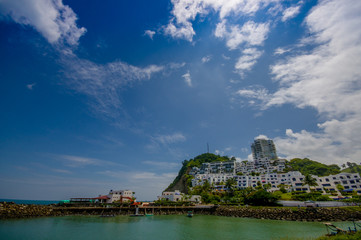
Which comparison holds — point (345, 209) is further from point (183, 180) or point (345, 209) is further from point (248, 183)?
point (183, 180)

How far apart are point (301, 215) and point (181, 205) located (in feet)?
141

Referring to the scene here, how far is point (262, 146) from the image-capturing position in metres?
149

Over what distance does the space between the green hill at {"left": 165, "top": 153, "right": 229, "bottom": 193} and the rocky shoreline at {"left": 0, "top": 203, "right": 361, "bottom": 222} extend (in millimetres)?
45939

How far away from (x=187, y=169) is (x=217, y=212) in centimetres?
7088

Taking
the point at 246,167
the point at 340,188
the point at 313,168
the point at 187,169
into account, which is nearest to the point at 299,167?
the point at 313,168

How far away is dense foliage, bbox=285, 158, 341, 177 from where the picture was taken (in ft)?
278

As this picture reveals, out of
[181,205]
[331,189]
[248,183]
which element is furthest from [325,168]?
[181,205]

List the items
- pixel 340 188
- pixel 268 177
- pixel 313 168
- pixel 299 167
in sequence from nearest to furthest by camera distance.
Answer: pixel 340 188 < pixel 268 177 < pixel 313 168 < pixel 299 167

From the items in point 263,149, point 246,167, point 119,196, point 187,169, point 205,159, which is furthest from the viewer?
point 263,149

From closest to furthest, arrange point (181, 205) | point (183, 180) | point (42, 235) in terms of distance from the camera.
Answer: point (42, 235), point (181, 205), point (183, 180)

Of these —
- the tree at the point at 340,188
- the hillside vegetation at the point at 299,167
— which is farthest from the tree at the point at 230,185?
the tree at the point at 340,188

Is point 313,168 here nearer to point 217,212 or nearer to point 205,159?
point 217,212

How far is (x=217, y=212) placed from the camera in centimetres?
5888

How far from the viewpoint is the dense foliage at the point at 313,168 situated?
8488 centimetres
